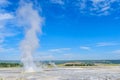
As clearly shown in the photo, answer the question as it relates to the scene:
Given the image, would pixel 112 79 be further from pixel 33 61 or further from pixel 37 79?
pixel 33 61

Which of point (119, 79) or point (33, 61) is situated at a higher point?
point (33, 61)

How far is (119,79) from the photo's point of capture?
121ft

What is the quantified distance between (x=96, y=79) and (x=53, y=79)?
6.38 meters

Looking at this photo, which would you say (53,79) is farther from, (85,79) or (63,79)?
(85,79)

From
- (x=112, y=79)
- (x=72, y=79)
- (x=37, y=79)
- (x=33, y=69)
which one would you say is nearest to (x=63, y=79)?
(x=72, y=79)

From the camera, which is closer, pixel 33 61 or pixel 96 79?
pixel 96 79

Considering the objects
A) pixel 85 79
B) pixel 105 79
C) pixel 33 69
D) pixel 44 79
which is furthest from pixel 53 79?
pixel 33 69

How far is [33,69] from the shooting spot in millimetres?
61844

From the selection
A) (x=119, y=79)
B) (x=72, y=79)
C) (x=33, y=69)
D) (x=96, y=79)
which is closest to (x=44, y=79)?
(x=72, y=79)

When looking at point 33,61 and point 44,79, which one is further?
point 33,61

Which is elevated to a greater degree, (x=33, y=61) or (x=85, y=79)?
(x=33, y=61)

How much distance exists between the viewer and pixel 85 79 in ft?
121

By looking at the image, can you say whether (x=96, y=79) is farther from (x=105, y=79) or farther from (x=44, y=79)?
(x=44, y=79)

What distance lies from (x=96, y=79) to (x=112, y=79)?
228 centimetres
